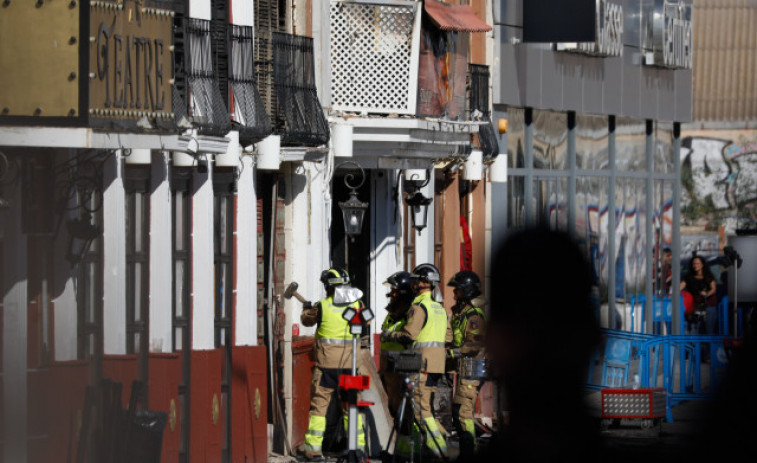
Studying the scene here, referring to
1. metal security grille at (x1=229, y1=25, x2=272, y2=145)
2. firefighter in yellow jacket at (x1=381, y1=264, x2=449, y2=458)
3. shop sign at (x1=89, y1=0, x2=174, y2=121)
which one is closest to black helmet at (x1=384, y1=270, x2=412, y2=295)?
firefighter in yellow jacket at (x1=381, y1=264, x2=449, y2=458)

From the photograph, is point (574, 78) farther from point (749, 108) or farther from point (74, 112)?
point (749, 108)

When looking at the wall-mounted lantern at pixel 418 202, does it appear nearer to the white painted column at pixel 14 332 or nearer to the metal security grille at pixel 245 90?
the metal security grille at pixel 245 90

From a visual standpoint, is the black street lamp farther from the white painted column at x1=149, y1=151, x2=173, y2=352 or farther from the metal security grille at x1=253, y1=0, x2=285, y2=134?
the white painted column at x1=149, y1=151, x2=173, y2=352

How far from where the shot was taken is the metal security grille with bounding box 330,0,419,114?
2047 centimetres

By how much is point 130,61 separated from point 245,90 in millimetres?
3578

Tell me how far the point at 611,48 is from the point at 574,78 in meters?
1.21

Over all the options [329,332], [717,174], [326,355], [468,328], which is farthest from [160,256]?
[717,174]

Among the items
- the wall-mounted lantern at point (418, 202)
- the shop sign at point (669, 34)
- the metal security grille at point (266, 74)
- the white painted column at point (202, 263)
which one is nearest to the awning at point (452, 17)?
the wall-mounted lantern at point (418, 202)

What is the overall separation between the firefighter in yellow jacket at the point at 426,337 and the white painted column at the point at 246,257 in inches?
55.3

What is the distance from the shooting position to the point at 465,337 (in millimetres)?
19203

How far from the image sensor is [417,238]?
23.7 metres

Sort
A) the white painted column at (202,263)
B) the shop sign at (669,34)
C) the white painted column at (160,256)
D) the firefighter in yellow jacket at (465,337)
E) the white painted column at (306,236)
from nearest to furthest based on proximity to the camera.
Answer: the white painted column at (160,256), the white painted column at (202,263), the firefighter in yellow jacket at (465,337), the white painted column at (306,236), the shop sign at (669,34)

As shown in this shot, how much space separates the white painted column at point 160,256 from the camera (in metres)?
15.7

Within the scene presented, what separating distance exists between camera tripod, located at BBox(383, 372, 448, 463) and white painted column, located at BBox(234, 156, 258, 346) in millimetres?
1487
